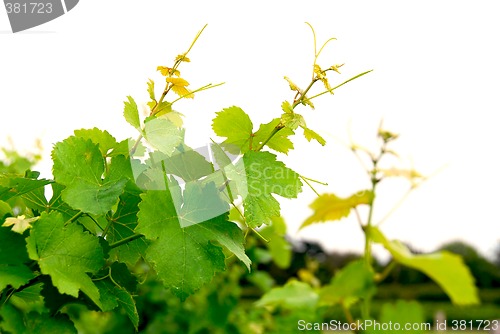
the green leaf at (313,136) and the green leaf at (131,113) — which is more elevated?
the green leaf at (131,113)

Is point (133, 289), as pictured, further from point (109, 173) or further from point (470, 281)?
point (470, 281)

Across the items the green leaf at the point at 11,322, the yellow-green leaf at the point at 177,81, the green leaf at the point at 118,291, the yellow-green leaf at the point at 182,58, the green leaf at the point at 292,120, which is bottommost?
the green leaf at the point at 11,322

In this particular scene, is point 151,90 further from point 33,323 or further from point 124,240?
point 33,323

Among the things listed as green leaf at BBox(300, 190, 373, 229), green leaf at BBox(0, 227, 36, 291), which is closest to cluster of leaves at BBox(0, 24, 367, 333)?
green leaf at BBox(0, 227, 36, 291)

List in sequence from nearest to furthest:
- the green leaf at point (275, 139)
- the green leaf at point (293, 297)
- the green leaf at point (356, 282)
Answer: the green leaf at point (275, 139) < the green leaf at point (356, 282) < the green leaf at point (293, 297)

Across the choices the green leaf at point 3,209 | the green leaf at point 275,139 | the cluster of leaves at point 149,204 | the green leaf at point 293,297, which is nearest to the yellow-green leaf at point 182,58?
the cluster of leaves at point 149,204

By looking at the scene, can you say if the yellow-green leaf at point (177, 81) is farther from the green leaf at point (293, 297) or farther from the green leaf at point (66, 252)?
the green leaf at point (293, 297)
